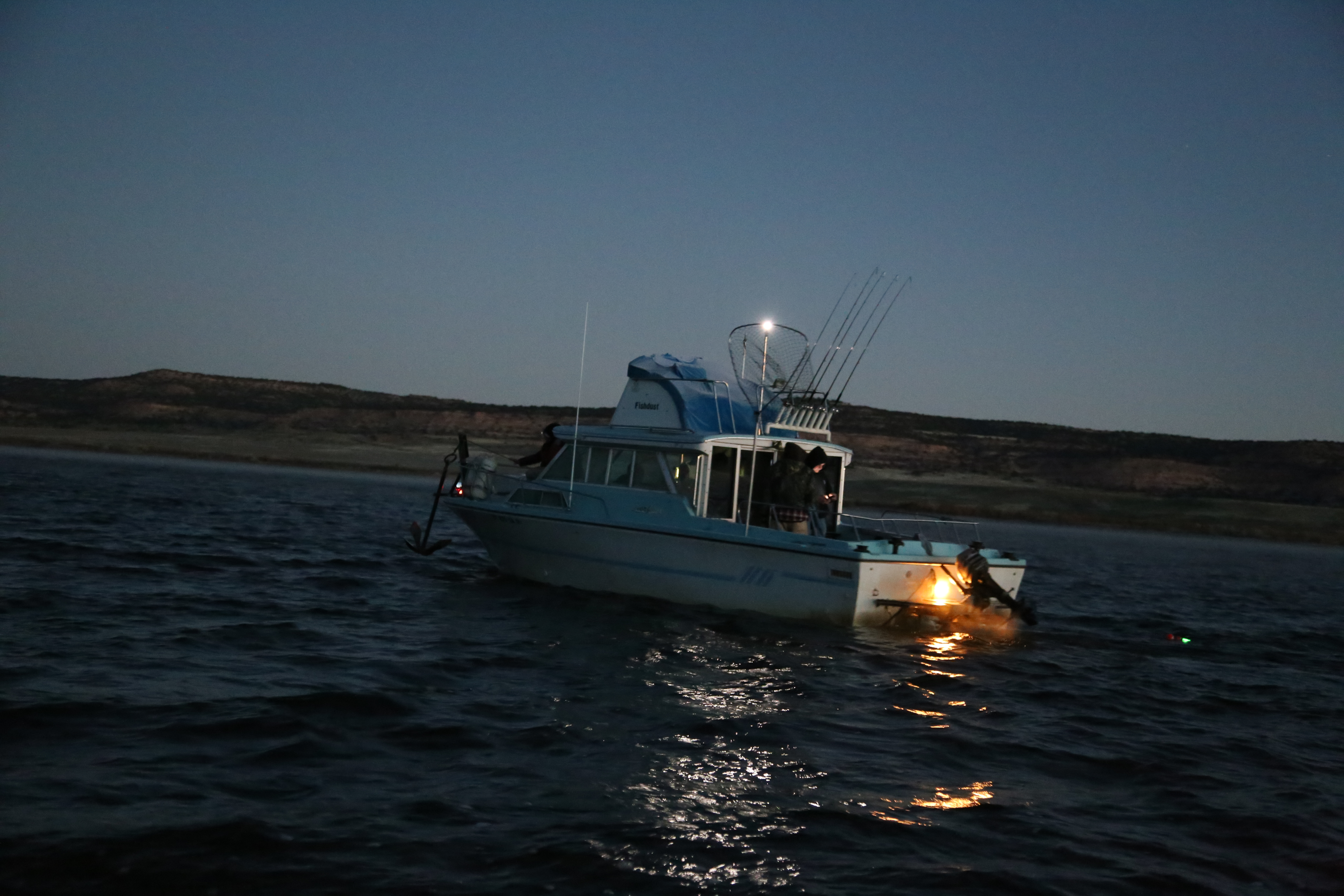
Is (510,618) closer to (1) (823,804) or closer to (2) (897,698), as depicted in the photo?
(2) (897,698)

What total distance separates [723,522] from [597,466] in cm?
275

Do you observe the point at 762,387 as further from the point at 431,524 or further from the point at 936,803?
the point at 936,803

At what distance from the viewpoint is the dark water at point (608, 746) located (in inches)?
224

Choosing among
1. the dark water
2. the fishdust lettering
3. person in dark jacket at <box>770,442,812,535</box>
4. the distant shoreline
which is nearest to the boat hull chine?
the fishdust lettering

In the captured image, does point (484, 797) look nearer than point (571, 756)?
Yes

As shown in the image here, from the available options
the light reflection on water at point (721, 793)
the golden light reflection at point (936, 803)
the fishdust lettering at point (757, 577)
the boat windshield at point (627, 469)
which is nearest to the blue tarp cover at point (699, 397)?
the boat windshield at point (627, 469)

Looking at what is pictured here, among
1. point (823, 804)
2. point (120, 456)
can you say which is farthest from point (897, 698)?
point (120, 456)

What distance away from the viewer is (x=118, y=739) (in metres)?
7.19

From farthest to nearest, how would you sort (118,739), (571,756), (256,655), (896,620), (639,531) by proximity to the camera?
(639,531) < (896,620) < (256,655) < (571,756) < (118,739)

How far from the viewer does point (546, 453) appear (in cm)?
1792

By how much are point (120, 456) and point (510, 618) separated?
174 ft

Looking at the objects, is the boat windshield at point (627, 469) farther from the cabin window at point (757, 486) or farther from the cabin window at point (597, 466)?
the cabin window at point (757, 486)

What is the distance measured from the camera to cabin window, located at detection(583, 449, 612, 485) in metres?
16.1

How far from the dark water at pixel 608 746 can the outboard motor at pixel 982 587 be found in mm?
516
